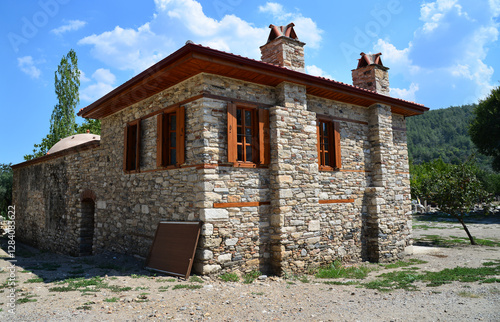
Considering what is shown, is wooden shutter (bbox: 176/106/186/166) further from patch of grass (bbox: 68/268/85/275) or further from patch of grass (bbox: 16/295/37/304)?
patch of grass (bbox: 16/295/37/304)

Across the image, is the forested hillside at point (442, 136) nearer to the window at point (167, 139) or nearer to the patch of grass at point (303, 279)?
the patch of grass at point (303, 279)

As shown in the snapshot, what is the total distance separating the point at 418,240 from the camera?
48.3 feet

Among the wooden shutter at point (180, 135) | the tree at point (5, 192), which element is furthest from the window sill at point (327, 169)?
the tree at point (5, 192)

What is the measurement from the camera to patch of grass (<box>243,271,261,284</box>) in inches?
279

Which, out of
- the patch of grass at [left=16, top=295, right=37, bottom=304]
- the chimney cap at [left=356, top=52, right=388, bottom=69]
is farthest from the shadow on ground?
the chimney cap at [left=356, top=52, right=388, bottom=69]

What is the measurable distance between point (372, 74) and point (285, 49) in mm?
4417

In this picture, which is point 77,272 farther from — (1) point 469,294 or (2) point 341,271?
(1) point 469,294

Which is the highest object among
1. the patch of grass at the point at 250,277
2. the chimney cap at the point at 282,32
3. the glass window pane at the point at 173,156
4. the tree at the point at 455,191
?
the chimney cap at the point at 282,32

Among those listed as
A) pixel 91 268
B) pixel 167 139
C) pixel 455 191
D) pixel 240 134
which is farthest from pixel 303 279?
Answer: pixel 455 191

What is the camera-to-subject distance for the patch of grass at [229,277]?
692 centimetres

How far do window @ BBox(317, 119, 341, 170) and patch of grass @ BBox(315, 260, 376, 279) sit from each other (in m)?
2.81

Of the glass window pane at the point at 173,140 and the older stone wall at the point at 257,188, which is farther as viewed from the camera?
the glass window pane at the point at 173,140

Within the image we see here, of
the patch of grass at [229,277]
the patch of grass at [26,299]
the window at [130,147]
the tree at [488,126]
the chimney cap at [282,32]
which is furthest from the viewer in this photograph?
the tree at [488,126]

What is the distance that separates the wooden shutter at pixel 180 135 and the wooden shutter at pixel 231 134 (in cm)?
111
